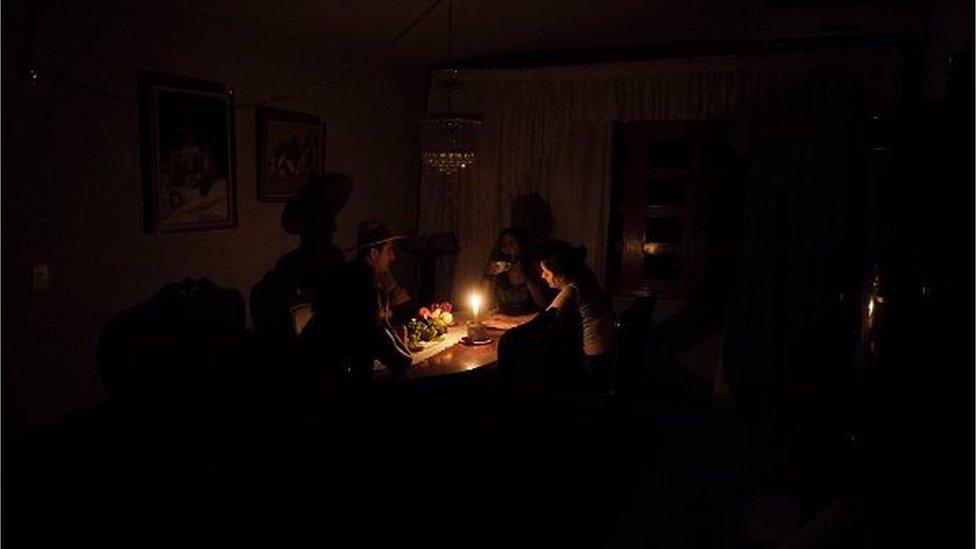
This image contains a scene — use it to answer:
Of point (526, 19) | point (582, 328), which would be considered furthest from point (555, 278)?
point (526, 19)

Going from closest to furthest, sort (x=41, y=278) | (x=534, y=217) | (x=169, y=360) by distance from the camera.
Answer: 1. (x=41, y=278)
2. (x=169, y=360)
3. (x=534, y=217)

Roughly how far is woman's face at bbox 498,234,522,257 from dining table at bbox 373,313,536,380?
0.98 meters

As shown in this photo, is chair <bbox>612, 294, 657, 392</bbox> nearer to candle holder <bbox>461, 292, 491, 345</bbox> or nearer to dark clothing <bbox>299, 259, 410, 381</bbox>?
candle holder <bbox>461, 292, 491, 345</bbox>

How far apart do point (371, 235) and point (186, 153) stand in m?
1.31

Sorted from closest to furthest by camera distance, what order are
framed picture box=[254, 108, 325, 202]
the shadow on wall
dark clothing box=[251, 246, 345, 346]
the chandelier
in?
the chandelier → framed picture box=[254, 108, 325, 202] → dark clothing box=[251, 246, 345, 346] → the shadow on wall

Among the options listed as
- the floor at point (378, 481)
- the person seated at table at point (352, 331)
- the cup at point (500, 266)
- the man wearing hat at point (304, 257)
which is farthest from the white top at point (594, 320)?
the man wearing hat at point (304, 257)

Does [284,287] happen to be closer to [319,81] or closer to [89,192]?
[319,81]

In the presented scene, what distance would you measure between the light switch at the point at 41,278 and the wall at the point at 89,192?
0.9 inches

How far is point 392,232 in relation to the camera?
571cm

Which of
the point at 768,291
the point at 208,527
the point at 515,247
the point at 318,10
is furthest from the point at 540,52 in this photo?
the point at 208,527

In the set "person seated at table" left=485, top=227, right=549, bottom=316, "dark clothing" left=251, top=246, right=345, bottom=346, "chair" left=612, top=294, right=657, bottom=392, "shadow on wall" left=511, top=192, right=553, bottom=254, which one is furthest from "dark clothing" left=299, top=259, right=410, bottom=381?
"shadow on wall" left=511, top=192, right=553, bottom=254

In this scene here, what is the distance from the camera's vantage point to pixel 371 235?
4.79 metres

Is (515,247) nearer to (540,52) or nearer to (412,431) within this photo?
(540,52)

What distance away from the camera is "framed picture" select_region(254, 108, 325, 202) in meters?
4.34
